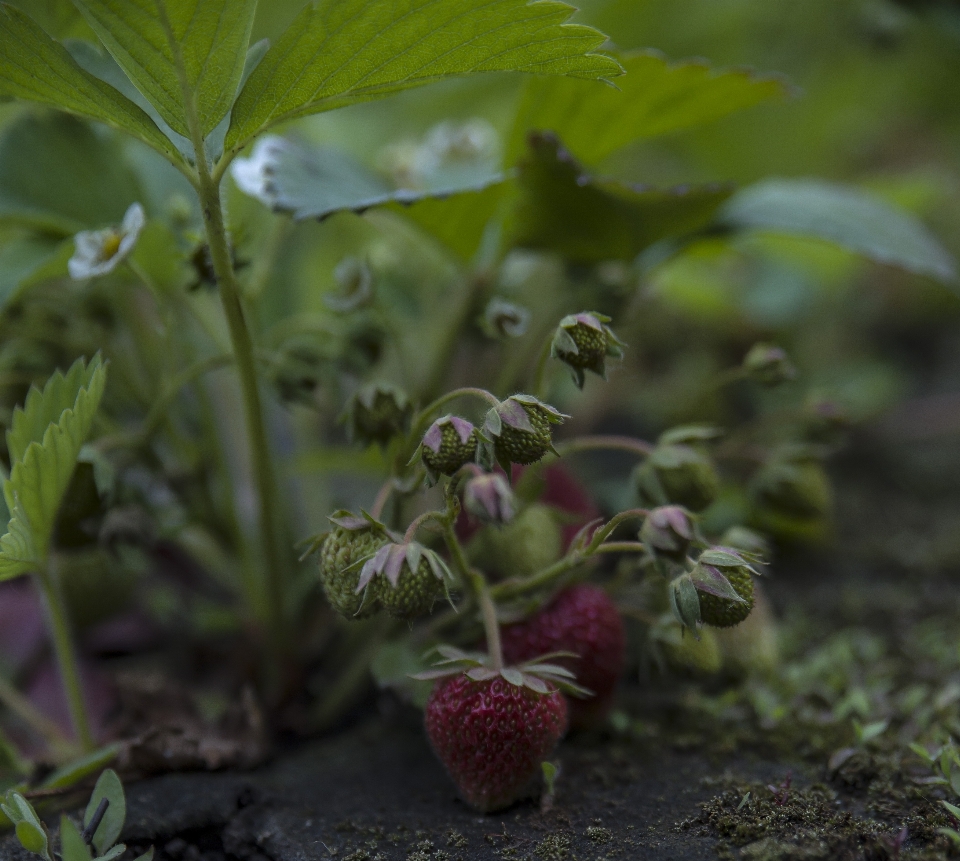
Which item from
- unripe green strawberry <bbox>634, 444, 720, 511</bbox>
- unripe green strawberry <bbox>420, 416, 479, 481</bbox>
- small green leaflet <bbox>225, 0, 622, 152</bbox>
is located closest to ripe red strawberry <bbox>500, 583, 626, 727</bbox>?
unripe green strawberry <bbox>634, 444, 720, 511</bbox>

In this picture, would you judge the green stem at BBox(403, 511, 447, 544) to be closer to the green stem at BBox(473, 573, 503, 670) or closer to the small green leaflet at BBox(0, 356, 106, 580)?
the green stem at BBox(473, 573, 503, 670)

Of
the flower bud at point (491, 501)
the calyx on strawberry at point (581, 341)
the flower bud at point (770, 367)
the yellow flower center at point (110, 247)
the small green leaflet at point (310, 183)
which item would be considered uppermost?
the small green leaflet at point (310, 183)

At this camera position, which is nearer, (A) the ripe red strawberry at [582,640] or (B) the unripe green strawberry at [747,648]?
(A) the ripe red strawberry at [582,640]

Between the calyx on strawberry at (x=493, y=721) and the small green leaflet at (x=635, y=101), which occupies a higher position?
the small green leaflet at (x=635, y=101)

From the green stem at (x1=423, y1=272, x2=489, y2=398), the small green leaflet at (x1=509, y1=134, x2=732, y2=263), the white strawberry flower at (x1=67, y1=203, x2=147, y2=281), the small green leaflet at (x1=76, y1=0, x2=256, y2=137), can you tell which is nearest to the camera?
the small green leaflet at (x1=76, y1=0, x2=256, y2=137)

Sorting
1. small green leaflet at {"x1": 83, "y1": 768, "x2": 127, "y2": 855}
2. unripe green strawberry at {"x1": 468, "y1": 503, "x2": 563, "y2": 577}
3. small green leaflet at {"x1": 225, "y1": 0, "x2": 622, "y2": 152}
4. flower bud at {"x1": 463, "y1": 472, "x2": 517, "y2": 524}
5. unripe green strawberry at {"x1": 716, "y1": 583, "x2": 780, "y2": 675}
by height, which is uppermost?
small green leaflet at {"x1": 225, "y1": 0, "x2": 622, "y2": 152}

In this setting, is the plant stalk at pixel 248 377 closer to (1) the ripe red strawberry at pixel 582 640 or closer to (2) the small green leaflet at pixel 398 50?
(2) the small green leaflet at pixel 398 50

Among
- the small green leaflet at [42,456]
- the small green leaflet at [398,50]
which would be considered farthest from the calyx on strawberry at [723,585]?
the small green leaflet at [42,456]

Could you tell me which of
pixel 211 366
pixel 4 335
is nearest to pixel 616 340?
pixel 211 366
